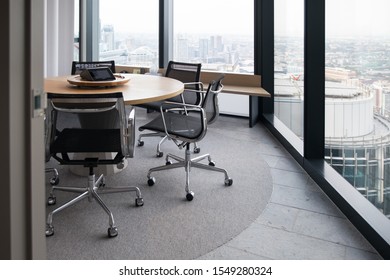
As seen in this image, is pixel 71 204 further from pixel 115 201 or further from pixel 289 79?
pixel 289 79

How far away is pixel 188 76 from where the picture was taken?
12.8ft

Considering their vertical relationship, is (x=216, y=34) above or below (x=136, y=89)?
above

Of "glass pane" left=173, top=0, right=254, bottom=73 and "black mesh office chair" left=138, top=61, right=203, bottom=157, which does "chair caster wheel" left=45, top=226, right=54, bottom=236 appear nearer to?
"black mesh office chair" left=138, top=61, right=203, bottom=157

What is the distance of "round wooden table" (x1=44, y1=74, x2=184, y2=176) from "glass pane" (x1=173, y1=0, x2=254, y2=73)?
6.84 feet

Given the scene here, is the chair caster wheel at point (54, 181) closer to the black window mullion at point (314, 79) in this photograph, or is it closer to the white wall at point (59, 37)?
the black window mullion at point (314, 79)

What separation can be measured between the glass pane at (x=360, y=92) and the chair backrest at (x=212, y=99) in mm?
938

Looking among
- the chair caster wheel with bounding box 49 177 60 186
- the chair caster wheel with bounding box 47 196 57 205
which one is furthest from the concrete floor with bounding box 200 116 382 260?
the chair caster wheel with bounding box 49 177 60 186

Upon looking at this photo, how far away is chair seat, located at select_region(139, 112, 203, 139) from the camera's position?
8.46 feet

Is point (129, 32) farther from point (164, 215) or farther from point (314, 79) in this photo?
point (164, 215)

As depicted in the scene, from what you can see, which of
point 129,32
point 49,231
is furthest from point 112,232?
point 129,32

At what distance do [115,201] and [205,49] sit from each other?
11.4ft

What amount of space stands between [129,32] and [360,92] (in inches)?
177

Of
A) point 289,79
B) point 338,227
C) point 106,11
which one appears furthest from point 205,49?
point 338,227
